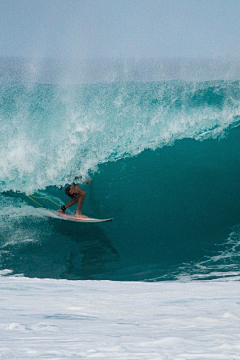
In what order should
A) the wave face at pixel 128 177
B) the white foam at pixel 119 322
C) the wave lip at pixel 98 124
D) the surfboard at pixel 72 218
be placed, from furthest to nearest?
the wave lip at pixel 98 124, the surfboard at pixel 72 218, the wave face at pixel 128 177, the white foam at pixel 119 322

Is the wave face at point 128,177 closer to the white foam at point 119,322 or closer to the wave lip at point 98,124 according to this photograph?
the wave lip at point 98,124

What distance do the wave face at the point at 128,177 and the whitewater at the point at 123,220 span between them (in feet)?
0.12

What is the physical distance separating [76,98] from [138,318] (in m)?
11.5

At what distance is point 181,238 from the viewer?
275 inches

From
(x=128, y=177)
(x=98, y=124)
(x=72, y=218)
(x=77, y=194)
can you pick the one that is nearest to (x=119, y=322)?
(x=72, y=218)

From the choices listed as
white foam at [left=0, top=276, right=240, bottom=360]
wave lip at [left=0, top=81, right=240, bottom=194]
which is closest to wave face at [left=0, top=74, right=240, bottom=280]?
wave lip at [left=0, top=81, right=240, bottom=194]

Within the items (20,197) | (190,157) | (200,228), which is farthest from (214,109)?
(20,197)

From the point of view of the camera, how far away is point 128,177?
353 inches

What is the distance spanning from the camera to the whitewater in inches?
84.8

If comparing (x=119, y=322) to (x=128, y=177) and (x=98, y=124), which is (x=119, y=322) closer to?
(x=128, y=177)

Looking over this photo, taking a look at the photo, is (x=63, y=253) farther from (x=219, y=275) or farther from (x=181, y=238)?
(x=219, y=275)

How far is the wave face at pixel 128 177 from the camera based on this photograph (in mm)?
6258

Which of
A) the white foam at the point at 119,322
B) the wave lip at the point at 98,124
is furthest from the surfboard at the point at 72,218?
the white foam at the point at 119,322

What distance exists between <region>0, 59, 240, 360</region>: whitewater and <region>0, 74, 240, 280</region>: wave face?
4cm
